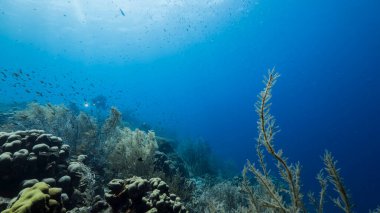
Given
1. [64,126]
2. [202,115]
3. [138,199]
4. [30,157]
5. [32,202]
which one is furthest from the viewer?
[202,115]

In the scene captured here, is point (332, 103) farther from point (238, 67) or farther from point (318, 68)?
point (238, 67)

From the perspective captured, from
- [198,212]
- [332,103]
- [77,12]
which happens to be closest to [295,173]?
[198,212]

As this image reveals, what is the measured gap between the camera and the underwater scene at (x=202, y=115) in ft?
14.2

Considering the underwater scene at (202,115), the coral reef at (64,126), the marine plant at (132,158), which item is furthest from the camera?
the coral reef at (64,126)

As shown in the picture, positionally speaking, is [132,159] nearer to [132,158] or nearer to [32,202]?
[132,158]

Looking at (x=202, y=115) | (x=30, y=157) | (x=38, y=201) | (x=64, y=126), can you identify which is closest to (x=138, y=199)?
(x=38, y=201)

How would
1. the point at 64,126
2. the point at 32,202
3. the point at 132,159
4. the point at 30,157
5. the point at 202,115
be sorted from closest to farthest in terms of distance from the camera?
the point at 32,202 < the point at 30,157 < the point at 132,159 < the point at 64,126 < the point at 202,115

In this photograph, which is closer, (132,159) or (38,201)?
(38,201)

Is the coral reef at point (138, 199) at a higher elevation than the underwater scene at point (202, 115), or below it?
below

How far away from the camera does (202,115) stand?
18188 cm

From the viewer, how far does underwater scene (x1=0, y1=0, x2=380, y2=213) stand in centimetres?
433

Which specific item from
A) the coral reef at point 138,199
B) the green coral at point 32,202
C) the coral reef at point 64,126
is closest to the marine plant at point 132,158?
the coral reef at point 64,126

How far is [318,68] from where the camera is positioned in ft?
438

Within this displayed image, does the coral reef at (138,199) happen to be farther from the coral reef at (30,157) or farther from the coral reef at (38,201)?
the coral reef at (30,157)
